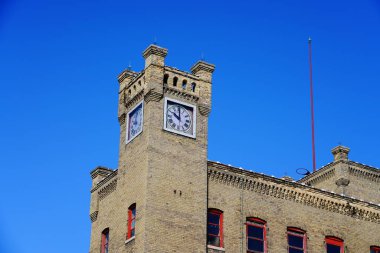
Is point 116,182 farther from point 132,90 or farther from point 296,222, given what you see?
point 296,222

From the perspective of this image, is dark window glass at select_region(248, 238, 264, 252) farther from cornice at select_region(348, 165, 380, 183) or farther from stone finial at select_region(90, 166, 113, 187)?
cornice at select_region(348, 165, 380, 183)

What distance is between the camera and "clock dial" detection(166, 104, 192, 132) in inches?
1583

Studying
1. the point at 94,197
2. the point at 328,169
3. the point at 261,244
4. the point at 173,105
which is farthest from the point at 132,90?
the point at 328,169

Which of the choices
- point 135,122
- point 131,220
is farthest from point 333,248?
point 135,122

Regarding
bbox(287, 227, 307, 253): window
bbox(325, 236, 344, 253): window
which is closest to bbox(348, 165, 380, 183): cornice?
bbox(325, 236, 344, 253): window

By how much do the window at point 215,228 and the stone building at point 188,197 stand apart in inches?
1.9

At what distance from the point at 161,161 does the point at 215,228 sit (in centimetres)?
431

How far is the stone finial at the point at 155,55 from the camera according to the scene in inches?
1603

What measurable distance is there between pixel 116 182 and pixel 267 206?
792 centimetres

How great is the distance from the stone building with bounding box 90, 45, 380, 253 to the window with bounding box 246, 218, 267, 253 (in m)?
0.05

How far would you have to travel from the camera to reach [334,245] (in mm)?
43594

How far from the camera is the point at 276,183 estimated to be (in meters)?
42.4

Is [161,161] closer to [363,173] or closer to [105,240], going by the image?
[105,240]

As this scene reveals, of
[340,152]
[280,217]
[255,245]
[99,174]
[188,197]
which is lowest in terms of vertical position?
[255,245]
